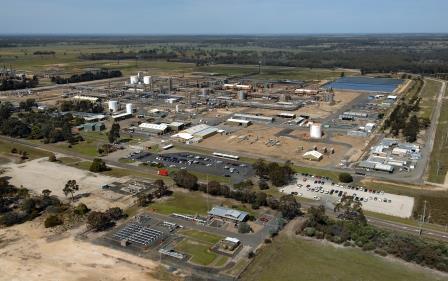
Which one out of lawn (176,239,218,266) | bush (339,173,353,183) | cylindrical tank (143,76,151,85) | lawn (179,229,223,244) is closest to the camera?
lawn (176,239,218,266)

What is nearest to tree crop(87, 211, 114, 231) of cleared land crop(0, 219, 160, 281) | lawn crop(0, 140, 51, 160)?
cleared land crop(0, 219, 160, 281)

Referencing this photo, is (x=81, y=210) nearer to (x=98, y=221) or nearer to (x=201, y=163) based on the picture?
(x=98, y=221)

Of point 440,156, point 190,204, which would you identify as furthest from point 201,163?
point 440,156

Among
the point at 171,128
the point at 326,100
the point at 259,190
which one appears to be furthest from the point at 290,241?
the point at 326,100

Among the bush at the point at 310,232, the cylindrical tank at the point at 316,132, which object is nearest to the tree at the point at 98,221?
the bush at the point at 310,232

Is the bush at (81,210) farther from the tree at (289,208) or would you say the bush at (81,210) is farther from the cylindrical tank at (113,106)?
the cylindrical tank at (113,106)

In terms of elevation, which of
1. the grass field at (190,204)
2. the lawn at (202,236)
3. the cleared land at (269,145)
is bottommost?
the lawn at (202,236)

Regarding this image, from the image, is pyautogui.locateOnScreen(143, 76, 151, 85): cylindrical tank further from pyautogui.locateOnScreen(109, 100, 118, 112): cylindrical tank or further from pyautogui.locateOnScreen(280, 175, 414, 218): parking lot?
pyautogui.locateOnScreen(280, 175, 414, 218): parking lot
